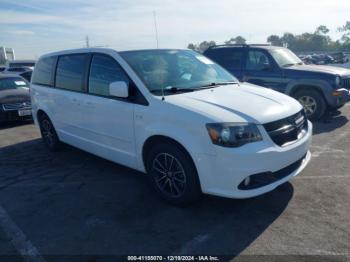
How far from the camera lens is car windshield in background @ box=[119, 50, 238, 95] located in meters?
4.15

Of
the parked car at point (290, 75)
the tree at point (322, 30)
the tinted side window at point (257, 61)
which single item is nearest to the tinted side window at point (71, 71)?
the parked car at point (290, 75)

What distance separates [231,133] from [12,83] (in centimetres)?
925

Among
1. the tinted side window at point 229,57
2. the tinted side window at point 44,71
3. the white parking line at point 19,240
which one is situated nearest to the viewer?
the white parking line at point 19,240

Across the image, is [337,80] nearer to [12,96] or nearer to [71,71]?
[71,71]

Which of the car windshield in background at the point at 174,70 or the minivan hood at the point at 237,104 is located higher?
the car windshield in background at the point at 174,70

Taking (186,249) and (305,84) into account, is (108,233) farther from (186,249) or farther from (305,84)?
(305,84)

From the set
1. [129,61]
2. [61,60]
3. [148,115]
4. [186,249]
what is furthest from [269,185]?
[61,60]

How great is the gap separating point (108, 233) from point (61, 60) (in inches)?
137

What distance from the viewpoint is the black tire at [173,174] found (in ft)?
11.8

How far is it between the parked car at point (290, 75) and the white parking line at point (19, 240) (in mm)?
6638

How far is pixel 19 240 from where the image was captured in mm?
3436

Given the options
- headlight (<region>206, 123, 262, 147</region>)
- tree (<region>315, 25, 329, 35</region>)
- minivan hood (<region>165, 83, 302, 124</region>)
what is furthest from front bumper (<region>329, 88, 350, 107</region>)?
tree (<region>315, 25, 329, 35</region>)

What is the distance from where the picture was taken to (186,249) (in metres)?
3.13

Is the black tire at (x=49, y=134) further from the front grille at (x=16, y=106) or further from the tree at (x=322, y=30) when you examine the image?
the tree at (x=322, y=30)
